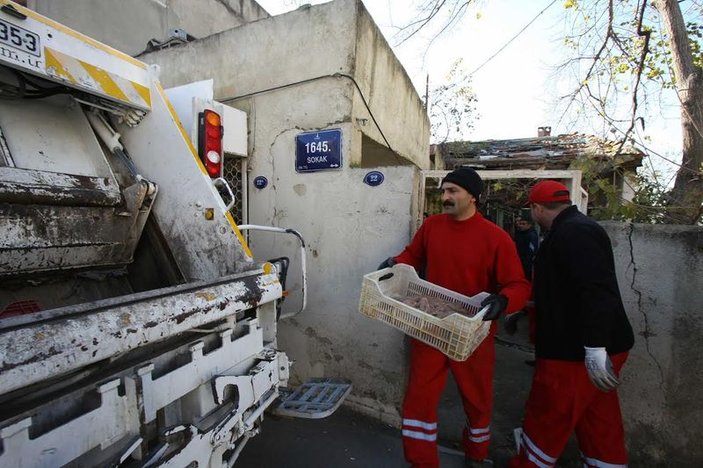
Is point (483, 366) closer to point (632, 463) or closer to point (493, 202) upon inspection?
point (632, 463)

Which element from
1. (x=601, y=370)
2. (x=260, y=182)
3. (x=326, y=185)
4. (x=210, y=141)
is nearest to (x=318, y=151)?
(x=326, y=185)

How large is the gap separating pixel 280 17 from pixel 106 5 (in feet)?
12.5

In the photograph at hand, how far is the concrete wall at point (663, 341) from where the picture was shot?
2084mm

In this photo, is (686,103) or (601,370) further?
(686,103)

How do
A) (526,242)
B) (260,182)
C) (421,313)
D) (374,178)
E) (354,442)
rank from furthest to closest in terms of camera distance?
1. (526,242)
2. (260,182)
3. (374,178)
4. (354,442)
5. (421,313)

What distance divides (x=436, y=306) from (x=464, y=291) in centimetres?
22

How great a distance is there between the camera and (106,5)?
5180mm

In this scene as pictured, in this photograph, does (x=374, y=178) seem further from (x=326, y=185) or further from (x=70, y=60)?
(x=70, y=60)

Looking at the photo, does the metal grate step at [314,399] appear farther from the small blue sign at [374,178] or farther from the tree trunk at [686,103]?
the tree trunk at [686,103]

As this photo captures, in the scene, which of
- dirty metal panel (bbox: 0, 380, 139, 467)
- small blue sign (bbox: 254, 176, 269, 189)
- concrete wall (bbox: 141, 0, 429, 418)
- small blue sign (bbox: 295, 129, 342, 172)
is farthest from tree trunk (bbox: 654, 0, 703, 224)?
dirty metal panel (bbox: 0, 380, 139, 467)

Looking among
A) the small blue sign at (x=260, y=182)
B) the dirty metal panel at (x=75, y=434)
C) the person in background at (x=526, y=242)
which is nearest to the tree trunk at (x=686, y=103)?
the person in background at (x=526, y=242)

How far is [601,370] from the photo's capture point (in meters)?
1.77

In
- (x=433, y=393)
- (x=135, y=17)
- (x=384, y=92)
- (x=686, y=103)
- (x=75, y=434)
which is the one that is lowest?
(x=433, y=393)

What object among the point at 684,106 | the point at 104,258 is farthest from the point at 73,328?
the point at 684,106
